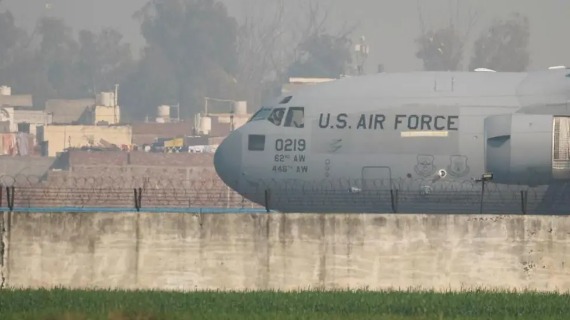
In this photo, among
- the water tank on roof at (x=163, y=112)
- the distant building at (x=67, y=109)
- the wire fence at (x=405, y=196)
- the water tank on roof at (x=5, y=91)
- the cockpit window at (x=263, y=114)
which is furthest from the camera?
the water tank on roof at (x=5, y=91)

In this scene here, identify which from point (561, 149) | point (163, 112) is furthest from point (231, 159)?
point (163, 112)

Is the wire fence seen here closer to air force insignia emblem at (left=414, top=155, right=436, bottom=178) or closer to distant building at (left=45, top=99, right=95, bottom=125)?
air force insignia emblem at (left=414, top=155, right=436, bottom=178)

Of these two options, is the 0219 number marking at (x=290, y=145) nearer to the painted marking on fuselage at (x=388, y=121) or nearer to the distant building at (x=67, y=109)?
the painted marking on fuselage at (x=388, y=121)

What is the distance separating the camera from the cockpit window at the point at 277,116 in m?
42.5

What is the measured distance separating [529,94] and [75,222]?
42.4ft

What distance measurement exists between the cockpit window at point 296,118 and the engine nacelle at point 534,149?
524cm

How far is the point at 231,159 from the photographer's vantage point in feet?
140

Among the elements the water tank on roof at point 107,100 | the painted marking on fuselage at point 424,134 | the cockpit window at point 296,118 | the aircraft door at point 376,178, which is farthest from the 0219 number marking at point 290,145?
the water tank on roof at point 107,100

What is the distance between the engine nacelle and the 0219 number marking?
5.13 m

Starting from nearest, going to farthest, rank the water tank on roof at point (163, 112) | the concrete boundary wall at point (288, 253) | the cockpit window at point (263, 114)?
the concrete boundary wall at point (288, 253) < the cockpit window at point (263, 114) < the water tank on roof at point (163, 112)

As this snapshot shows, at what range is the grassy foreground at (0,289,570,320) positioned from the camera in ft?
93.2

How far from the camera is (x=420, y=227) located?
33.6 m

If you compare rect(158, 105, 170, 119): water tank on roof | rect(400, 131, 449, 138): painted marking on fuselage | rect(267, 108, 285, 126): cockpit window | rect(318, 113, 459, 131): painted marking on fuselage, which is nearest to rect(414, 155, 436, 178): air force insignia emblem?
rect(400, 131, 449, 138): painted marking on fuselage

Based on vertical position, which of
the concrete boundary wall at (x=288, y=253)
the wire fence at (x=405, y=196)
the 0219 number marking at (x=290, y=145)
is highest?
the 0219 number marking at (x=290, y=145)
